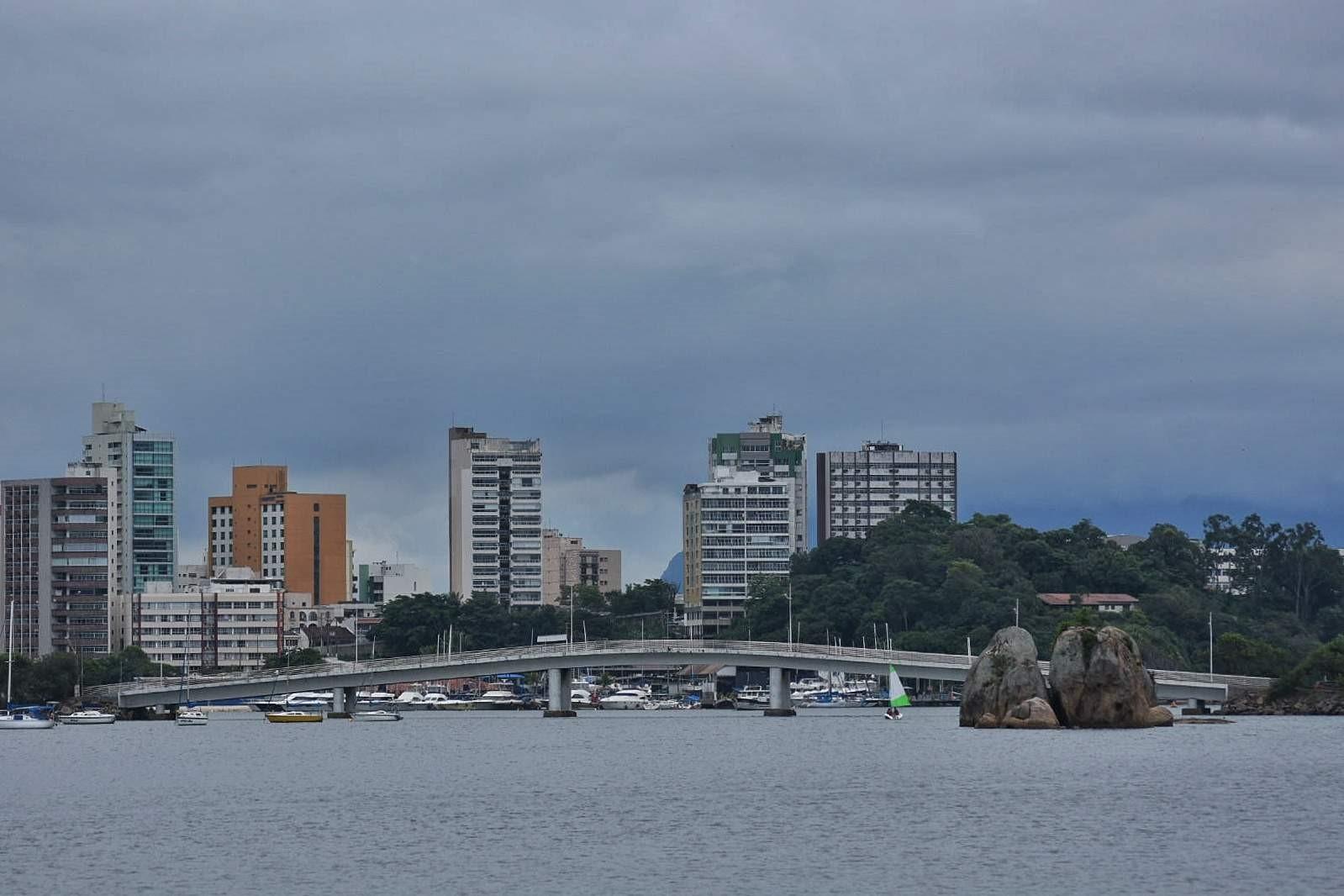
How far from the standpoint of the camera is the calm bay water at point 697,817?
66.0 m

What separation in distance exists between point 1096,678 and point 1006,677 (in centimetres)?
621

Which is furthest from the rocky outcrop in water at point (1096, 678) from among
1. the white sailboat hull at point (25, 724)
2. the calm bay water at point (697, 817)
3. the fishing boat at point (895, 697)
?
the white sailboat hull at point (25, 724)

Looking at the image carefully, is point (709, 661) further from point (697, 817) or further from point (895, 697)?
point (697, 817)

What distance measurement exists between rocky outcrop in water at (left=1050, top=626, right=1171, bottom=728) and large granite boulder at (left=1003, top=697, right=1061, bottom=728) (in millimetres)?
1688

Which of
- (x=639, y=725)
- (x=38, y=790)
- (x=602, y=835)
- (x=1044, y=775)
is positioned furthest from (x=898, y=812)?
(x=639, y=725)

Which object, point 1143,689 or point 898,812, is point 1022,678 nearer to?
point 1143,689

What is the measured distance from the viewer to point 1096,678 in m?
150

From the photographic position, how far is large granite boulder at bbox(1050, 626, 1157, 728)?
14925 cm

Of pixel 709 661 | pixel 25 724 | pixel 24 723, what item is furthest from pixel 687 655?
pixel 24 723

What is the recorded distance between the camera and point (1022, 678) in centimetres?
15038

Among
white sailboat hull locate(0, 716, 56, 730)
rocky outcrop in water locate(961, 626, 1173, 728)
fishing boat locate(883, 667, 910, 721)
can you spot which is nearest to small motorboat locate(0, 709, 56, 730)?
white sailboat hull locate(0, 716, 56, 730)

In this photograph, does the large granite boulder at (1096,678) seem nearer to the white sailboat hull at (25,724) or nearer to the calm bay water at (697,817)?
the calm bay water at (697,817)

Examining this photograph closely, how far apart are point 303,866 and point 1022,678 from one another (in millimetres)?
88487

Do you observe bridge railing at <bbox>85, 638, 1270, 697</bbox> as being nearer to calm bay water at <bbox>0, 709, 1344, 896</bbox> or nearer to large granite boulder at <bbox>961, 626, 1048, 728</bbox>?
large granite boulder at <bbox>961, 626, 1048, 728</bbox>
